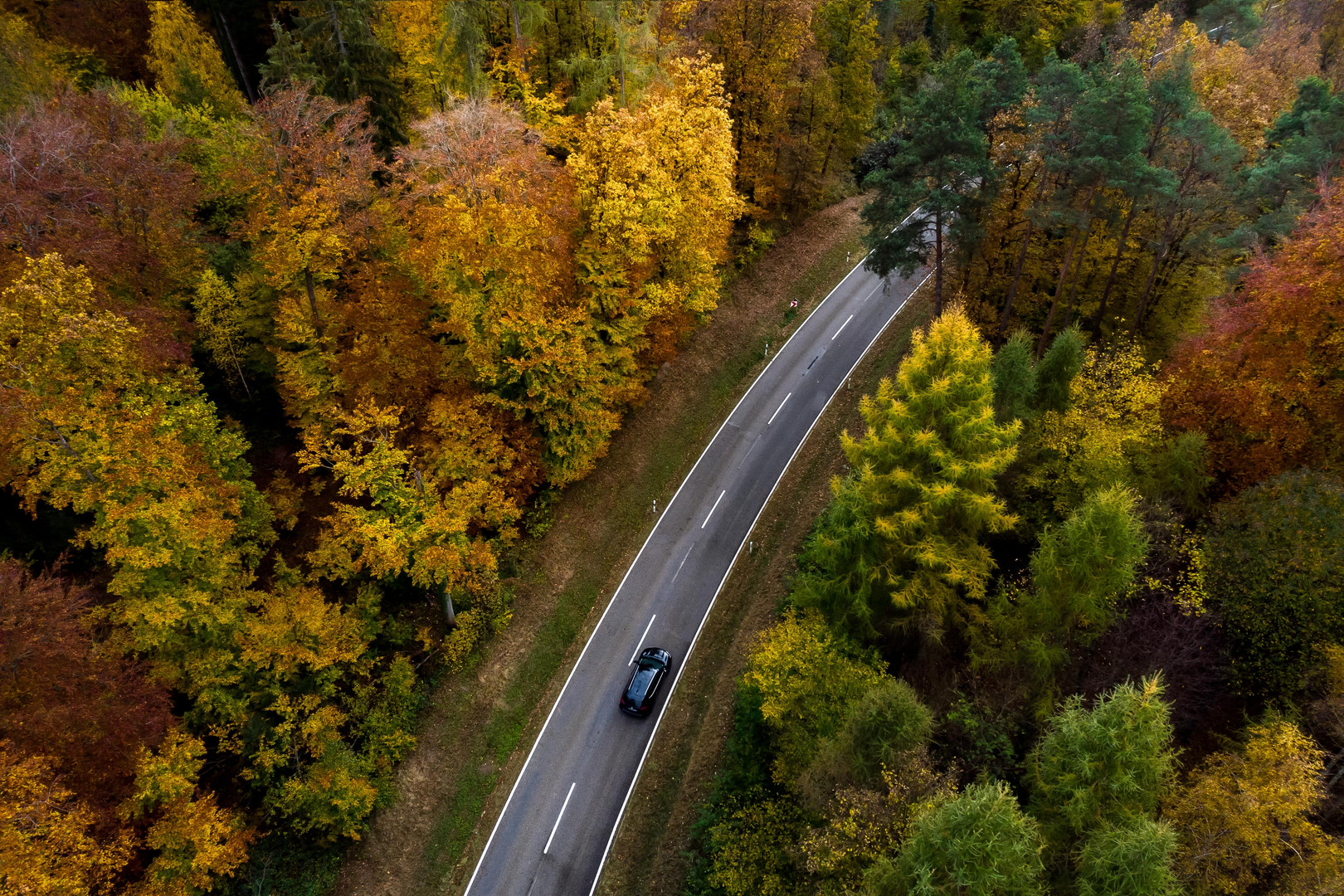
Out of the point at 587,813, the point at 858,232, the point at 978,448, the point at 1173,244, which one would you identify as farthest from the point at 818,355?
the point at 587,813

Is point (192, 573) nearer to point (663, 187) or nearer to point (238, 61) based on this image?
point (663, 187)

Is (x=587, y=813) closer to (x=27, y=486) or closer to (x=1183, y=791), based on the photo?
(x=1183, y=791)

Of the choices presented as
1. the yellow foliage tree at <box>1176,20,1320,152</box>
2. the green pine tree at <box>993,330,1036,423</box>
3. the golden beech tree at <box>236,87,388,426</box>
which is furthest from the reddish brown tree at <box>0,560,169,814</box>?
the yellow foliage tree at <box>1176,20,1320,152</box>

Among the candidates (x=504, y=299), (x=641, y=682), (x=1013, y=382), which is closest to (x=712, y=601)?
(x=641, y=682)

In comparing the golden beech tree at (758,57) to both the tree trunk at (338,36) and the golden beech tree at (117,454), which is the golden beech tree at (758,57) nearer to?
the tree trunk at (338,36)

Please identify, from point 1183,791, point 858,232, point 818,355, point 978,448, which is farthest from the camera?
point 858,232

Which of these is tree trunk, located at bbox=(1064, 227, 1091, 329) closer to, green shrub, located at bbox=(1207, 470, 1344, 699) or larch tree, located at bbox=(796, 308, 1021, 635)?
larch tree, located at bbox=(796, 308, 1021, 635)

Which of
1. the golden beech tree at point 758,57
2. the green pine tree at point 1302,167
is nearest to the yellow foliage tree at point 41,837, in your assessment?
the green pine tree at point 1302,167
